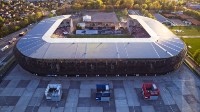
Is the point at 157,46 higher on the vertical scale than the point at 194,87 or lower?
higher

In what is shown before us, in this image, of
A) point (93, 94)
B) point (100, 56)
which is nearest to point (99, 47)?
point (100, 56)

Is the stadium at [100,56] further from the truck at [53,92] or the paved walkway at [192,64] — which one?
the truck at [53,92]

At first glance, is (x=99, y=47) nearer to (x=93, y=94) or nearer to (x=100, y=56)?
(x=100, y=56)

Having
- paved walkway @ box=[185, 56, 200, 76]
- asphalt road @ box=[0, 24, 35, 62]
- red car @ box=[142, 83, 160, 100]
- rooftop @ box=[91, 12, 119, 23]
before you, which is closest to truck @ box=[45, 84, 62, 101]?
red car @ box=[142, 83, 160, 100]

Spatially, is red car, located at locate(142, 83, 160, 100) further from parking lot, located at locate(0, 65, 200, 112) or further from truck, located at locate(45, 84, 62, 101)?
truck, located at locate(45, 84, 62, 101)

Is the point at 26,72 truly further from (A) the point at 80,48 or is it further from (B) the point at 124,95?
(B) the point at 124,95

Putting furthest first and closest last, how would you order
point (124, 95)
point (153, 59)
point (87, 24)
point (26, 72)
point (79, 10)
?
point (79, 10)
point (87, 24)
point (26, 72)
point (153, 59)
point (124, 95)

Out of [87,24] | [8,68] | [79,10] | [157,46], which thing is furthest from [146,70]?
[79,10]
